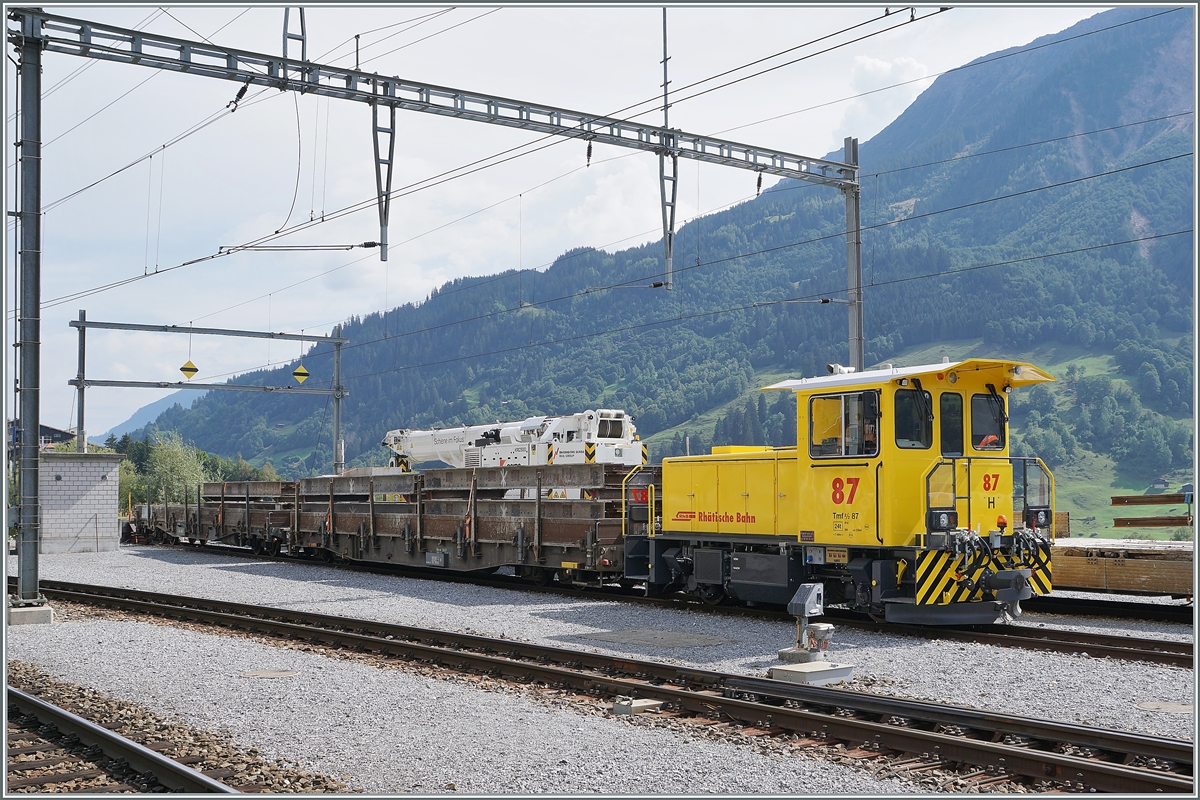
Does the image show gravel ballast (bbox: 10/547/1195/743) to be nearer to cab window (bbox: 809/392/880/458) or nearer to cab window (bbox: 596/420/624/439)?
cab window (bbox: 809/392/880/458)

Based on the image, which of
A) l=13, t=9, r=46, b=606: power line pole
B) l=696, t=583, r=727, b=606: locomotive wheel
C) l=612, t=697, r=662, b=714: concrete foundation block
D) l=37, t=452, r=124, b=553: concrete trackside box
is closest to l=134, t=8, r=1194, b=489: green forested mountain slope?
l=37, t=452, r=124, b=553: concrete trackside box

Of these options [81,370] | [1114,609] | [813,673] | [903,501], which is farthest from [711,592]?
[81,370]

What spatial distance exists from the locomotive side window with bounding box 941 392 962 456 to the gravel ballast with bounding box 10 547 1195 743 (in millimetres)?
2506

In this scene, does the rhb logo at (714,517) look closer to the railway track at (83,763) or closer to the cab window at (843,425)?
the cab window at (843,425)

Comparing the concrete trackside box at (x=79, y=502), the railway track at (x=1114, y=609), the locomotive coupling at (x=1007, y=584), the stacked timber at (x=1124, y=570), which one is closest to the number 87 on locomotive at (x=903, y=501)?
the locomotive coupling at (x=1007, y=584)

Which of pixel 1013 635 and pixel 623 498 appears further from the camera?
pixel 623 498

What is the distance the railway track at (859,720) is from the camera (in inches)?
251

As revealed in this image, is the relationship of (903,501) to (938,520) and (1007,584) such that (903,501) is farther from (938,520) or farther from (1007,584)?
(1007,584)

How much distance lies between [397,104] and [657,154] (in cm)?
516

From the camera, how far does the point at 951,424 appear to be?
1281 centimetres

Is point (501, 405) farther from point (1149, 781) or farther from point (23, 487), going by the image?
point (1149, 781)

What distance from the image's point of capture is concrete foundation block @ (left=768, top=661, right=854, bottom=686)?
9.16 m

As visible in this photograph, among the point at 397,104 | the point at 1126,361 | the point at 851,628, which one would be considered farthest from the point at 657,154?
the point at 1126,361

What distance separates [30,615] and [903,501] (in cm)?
1256
